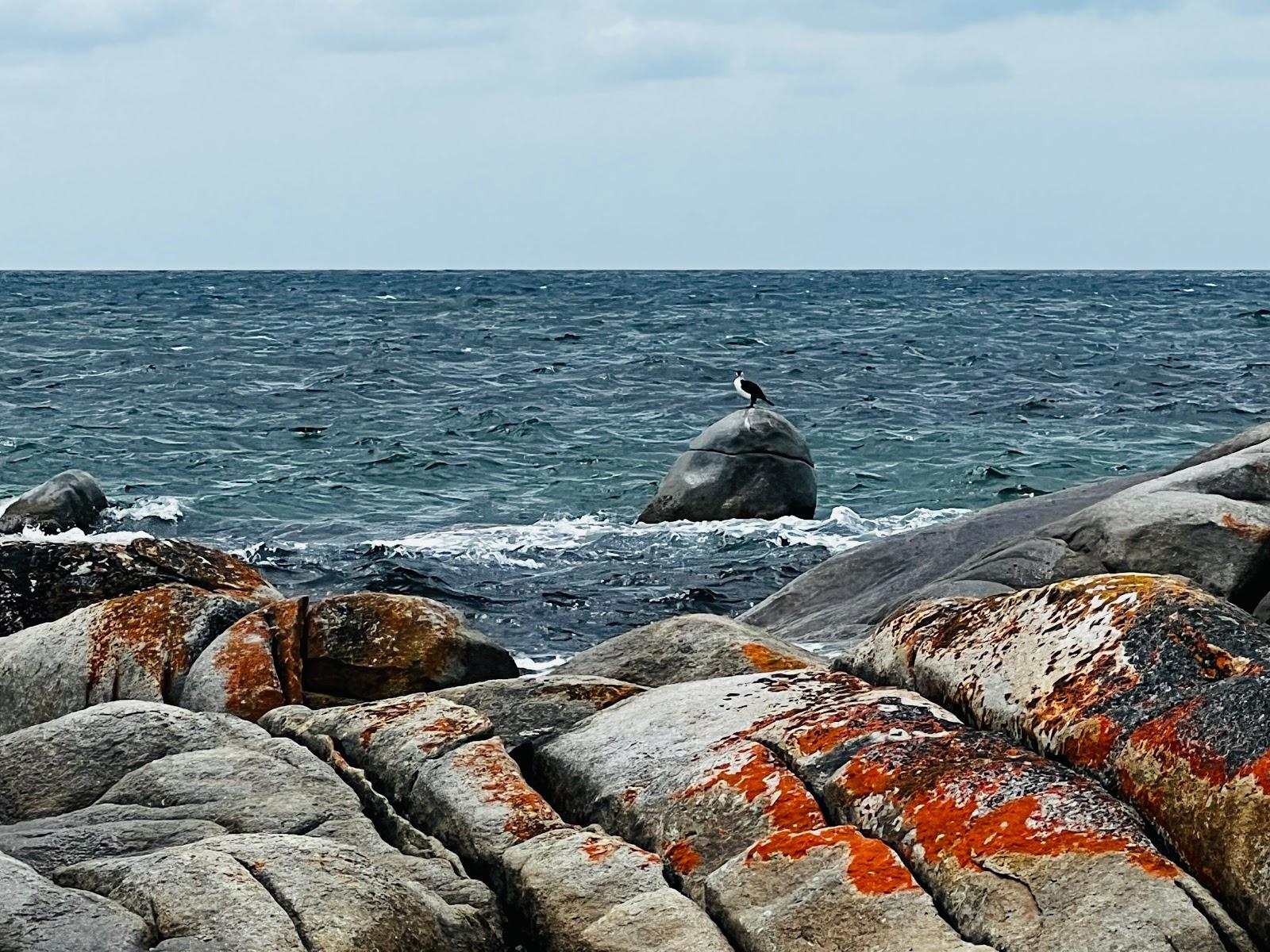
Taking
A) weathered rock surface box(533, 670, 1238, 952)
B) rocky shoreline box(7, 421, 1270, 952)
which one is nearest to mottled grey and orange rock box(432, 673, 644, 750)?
rocky shoreline box(7, 421, 1270, 952)

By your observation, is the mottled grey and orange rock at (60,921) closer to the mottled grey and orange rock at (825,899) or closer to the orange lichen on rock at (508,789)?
the orange lichen on rock at (508,789)

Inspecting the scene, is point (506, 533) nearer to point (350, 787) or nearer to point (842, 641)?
point (842, 641)

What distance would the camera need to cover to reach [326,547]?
19.3m

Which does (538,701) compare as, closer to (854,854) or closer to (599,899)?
(599,899)

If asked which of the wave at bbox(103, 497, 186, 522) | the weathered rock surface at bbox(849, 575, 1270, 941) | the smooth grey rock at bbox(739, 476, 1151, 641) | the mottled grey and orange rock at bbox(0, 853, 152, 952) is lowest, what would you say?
the wave at bbox(103, 497, 186, 522)

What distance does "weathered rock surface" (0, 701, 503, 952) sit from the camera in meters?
4.81

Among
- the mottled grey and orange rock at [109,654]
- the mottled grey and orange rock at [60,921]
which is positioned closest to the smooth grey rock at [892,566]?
the mottled grey and orange rock at [109,654]

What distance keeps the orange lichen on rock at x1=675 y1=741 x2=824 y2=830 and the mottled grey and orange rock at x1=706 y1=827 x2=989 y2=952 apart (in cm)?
18

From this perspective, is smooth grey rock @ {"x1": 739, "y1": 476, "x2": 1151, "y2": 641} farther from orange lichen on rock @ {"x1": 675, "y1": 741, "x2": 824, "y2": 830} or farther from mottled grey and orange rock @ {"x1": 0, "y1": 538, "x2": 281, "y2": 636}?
orange lichen on rock @ {"x1": 675, "y1": 741, "x2": 824, "y2": 830}

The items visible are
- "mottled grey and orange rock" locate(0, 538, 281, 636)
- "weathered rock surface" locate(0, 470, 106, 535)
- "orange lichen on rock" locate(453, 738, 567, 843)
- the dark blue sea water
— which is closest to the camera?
"orange lichen on rock" locate(453, 738, 567, 843)

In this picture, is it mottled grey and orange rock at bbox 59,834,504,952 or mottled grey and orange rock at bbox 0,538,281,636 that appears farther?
mottled grey and orange rock at bbox 0,538,281,636

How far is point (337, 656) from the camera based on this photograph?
28.2ft

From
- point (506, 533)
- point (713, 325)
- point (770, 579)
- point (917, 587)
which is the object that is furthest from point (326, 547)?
point (713, 325)

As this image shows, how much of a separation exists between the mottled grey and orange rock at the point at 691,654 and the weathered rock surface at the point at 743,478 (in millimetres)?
11425
